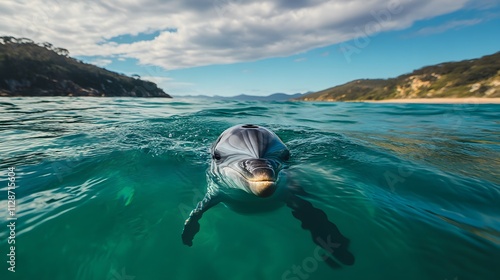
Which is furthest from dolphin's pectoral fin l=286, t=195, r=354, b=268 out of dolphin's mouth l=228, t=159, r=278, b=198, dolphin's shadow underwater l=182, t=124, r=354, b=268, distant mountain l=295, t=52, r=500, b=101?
distant mountain l=295, t=52, r=500, b=101

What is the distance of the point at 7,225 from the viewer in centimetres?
404

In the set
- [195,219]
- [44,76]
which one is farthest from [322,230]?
[44,76]

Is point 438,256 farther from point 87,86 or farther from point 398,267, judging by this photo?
point 87,86

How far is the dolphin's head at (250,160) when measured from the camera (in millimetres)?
3650

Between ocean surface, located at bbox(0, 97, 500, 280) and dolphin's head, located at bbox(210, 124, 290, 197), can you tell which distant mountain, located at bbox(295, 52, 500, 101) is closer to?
ocean surface, located at bbox(0, 97, 500, 280)

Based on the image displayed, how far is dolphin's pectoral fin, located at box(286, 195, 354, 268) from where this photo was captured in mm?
3404

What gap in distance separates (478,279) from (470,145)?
9.22 m

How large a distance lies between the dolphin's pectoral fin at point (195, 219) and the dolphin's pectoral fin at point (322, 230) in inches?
58.2

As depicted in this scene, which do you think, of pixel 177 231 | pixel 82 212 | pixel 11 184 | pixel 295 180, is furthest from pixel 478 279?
pixel 11 184
